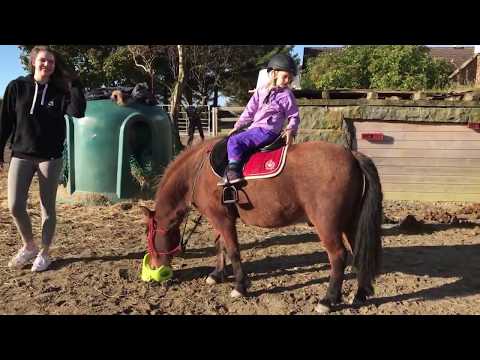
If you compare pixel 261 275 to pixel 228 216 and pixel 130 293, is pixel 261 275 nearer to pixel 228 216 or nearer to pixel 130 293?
pixel 228 216

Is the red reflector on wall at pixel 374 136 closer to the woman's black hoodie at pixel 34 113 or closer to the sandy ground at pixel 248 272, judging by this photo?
the sandy ground at pixel 248 272

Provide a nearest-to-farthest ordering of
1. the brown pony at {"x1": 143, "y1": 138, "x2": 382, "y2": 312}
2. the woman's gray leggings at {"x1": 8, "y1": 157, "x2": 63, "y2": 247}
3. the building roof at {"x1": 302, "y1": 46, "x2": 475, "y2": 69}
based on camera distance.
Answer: the brown pony at {"x1": 143, "y1": 138, "x2": 382, "y2": 312}
the woman's gray leggings at {"x1": 8, "y1": 157, "x2": 63, "y2": 247}
the building roof at {"x1": 302, "y1": 46, "x2": 475, "y2": 69}

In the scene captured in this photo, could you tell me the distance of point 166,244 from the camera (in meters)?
4.23

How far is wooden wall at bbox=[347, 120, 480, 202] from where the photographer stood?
8.21 meters

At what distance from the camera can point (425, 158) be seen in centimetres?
839

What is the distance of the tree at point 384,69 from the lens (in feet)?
59.2

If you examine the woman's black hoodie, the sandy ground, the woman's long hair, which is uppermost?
the woman's long hair

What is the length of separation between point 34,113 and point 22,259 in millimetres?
1642

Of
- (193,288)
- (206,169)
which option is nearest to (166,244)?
(193,288)

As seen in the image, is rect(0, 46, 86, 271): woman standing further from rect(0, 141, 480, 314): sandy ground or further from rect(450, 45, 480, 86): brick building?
rect(450, 45, 480, 86): brick building

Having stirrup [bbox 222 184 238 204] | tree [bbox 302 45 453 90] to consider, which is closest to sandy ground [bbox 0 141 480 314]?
stirrup [bbox 222 184 238 204]

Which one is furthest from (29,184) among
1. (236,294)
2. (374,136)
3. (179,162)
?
(374,136)

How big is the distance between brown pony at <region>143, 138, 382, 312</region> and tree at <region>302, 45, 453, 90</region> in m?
15.1

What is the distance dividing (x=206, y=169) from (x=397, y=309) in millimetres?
2182
